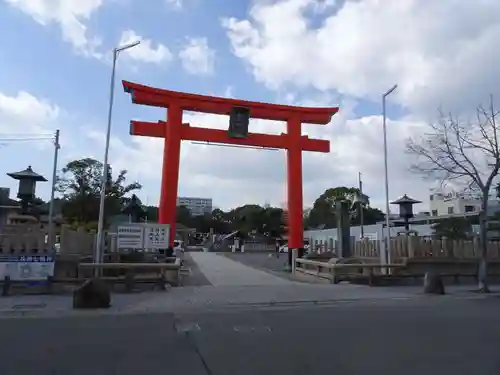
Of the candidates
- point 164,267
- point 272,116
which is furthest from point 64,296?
point 272,116

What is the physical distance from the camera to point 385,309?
11.6m

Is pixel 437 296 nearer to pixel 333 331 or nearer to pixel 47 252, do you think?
pixel 333 331

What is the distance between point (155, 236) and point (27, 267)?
5449 millimetres

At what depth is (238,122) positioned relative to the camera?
2411 cm


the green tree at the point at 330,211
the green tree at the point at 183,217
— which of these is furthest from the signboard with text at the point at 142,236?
the green tree at the point at 183,217

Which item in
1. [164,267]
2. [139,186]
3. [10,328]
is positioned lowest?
[10,328]

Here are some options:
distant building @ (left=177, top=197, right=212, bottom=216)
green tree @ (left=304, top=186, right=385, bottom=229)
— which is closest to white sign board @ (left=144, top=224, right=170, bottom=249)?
green tree @ (left=304, top=186, right=385, bottom=229)

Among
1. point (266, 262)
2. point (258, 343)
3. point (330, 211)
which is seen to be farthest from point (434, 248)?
point (330, 211)

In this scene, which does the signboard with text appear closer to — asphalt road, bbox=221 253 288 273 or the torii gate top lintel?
the torii gate top lintel

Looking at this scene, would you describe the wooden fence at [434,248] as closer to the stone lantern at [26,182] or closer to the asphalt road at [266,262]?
the asphalt road at [266,262]

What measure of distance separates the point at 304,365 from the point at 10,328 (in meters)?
5.94

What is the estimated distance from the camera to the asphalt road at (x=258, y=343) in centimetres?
593

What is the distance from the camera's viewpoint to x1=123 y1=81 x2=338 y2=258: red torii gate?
74.8 ft

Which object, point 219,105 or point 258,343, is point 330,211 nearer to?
point 219,105
